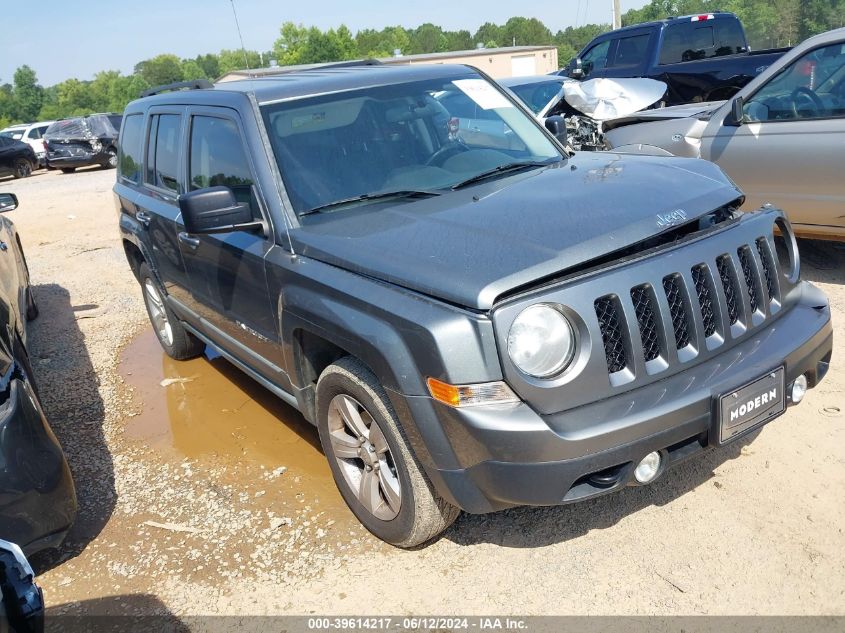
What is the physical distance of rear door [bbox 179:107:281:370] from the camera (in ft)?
11.7

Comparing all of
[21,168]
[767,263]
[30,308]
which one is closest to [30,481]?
[767,263]

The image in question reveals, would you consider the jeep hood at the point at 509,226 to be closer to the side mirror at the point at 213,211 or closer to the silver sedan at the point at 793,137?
the side mirror at the point at 213,211

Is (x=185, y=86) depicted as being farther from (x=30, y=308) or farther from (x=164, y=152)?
(x=30, y=308)

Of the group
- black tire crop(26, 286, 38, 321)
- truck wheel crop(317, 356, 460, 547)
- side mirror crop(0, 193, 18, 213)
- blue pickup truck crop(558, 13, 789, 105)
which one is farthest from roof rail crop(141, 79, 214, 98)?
blue pickup truck crop(558, 13, 789, 105)

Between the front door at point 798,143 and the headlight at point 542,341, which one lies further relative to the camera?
the front door at point 798,143

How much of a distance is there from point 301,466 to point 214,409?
1.22 m

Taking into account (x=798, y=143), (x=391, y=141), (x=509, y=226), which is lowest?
(x=798, y=143)

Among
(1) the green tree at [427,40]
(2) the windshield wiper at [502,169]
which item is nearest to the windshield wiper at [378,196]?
(2) the windshield wiper at [502,169]

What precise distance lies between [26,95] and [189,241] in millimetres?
135178

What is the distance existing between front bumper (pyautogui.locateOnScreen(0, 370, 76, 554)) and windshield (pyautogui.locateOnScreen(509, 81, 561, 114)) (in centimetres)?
825

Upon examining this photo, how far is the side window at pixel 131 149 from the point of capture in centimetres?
533

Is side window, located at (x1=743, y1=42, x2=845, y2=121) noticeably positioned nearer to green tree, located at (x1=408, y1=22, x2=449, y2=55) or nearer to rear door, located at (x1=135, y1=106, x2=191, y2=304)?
rear door, located at (x1=135, y1=106, x2=191, y2=304)

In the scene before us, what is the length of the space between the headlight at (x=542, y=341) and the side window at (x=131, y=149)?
151 inches

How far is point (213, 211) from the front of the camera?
3299mm
